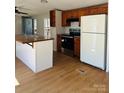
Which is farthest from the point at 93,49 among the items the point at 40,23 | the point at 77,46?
the point at 40,23

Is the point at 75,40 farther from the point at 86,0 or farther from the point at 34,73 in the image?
the point at 34,73

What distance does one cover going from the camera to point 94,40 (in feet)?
14.1

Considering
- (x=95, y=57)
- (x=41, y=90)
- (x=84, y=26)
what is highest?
(x=84, y=26)

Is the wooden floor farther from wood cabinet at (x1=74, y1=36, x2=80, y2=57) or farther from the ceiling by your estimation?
the ceiling

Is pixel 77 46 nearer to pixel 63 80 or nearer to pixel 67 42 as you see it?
pixel 67 42

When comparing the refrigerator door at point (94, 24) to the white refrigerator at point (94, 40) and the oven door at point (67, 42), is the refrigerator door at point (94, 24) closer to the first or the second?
the white refrigerator at point (94, 40)

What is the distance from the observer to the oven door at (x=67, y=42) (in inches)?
232

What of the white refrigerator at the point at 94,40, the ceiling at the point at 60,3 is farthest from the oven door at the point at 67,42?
the ceiling at the point at 60,3

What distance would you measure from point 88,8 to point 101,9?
2.34ft

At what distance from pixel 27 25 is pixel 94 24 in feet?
24.3

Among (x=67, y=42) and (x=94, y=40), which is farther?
(x=67, y=42)

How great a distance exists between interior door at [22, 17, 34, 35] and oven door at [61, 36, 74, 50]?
442 centimetres
